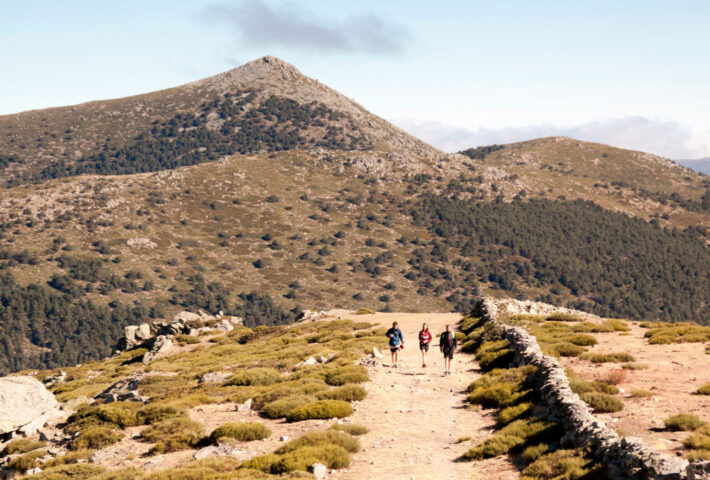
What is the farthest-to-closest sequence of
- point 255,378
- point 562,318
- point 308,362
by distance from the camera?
point 562,318
point 308,362
point 255,378

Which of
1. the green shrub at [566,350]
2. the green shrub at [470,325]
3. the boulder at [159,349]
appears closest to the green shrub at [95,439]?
the green shrub at [566,350]

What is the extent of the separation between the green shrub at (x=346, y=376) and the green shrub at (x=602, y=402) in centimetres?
1205

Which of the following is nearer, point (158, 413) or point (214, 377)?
point (158, 413)

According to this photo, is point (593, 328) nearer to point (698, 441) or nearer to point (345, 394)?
point (345, 394)

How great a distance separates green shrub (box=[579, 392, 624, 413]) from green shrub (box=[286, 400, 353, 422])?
9.16 m

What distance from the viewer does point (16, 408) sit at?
30141 mm

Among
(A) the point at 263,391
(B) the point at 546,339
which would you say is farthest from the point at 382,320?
(A) the point at 263,391

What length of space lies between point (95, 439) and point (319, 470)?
36.6ft

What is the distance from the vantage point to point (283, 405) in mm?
25031

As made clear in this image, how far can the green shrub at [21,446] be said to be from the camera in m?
25.1

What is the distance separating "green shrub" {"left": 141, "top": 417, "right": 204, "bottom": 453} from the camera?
2169cm

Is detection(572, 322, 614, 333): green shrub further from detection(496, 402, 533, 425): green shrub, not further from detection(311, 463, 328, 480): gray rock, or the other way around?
detection(311, 463, 328, 480): gray rock

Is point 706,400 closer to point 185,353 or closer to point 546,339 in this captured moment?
point 546,339

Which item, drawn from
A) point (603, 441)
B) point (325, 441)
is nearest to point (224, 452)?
point (325, 441)
